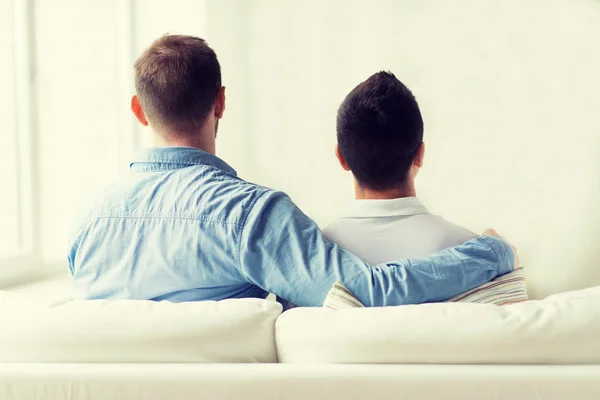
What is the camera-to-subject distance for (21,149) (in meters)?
3.42

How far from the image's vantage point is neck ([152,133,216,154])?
5.34 ft

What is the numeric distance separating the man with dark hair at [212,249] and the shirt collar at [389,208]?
19 centimetres

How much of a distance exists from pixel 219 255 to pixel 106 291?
25 centimetres

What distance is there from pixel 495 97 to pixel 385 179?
3.02 m

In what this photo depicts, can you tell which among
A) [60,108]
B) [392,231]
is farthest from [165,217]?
[60,108]

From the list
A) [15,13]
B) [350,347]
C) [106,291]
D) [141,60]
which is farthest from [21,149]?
[350,347]

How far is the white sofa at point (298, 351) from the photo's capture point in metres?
1.10

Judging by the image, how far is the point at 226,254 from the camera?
1.42 meters

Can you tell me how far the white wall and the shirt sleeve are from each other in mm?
3075

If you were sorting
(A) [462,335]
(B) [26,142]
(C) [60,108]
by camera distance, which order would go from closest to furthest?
(A) [462,335] → (B) [26,142] → (C) [60,108]

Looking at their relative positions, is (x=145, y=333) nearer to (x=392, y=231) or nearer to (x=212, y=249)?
(x=212, y=249)

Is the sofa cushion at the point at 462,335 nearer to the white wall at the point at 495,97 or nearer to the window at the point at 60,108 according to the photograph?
the window at the point at 60,108

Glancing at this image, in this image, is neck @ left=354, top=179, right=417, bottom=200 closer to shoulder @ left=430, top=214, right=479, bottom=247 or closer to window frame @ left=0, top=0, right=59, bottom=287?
shoulder @ left=430, top=214, right=479, bottom=247

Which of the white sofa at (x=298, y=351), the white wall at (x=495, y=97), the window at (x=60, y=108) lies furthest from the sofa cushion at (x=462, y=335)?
the white wall at (x=495, y=97)
